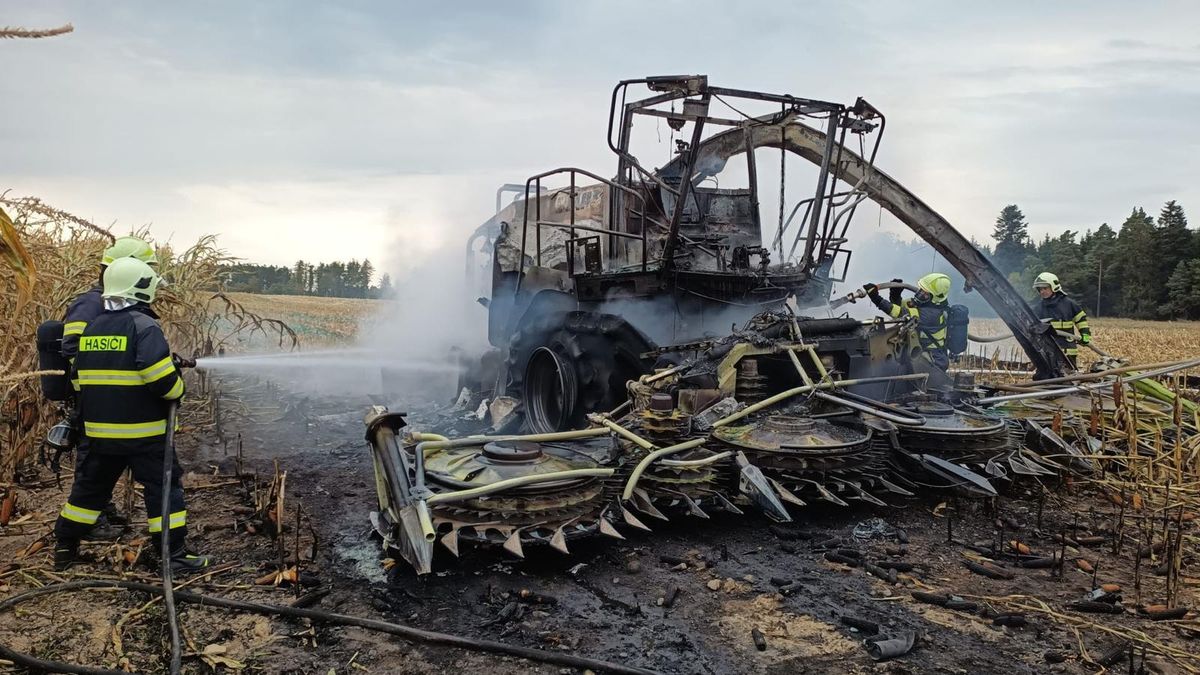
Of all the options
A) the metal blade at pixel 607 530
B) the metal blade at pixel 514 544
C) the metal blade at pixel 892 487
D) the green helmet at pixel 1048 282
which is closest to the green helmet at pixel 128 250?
the metal blade at pixel 514 544

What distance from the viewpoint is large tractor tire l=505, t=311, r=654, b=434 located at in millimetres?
7199

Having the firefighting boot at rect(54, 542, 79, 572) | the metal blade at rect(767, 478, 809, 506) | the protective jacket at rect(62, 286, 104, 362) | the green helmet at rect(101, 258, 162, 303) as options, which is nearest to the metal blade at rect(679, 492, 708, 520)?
the metal blade at rect(767, 478, 809, 506)

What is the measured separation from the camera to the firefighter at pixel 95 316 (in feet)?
14.6

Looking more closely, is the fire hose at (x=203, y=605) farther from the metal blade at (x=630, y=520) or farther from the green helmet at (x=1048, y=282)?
the green helmet at (x=1048, y=282)

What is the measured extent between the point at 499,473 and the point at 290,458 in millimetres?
3718

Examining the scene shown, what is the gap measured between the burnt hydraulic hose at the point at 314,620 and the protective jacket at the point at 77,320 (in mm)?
1369

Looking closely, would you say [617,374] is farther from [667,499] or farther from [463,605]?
[463,605]

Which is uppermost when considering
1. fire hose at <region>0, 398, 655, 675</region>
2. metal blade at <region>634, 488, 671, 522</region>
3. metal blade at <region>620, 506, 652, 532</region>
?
metal blade at <region>634, 488, 671, 522</region>

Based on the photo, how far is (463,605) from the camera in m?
3.87

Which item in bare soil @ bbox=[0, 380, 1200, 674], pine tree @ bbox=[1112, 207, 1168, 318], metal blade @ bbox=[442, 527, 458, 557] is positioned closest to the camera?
bare soil @ bbox=[0, 380, 1200, 674]

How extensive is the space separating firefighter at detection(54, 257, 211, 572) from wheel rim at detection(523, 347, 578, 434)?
370 centimetres

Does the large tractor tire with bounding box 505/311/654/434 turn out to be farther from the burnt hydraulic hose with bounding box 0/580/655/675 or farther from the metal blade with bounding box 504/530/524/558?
the burnt hydraulic hose with bounding box 0/580/655/675

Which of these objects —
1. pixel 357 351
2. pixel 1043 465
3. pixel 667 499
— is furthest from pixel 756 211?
pixel 357 351

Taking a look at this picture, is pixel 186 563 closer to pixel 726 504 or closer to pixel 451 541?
pixel 451 541
